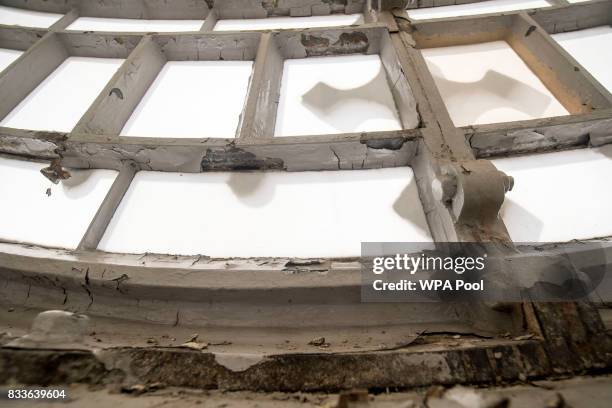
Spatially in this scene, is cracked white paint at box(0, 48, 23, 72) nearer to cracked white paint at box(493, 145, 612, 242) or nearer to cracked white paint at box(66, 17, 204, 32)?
cracked white paint at box(66, 17, 204, 32)

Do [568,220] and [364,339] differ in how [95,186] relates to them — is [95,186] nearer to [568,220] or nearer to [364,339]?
[364,339]

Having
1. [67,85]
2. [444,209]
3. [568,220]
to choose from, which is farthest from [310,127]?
[67,85]

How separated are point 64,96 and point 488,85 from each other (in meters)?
3.01

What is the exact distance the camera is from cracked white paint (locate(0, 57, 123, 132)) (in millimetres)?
2104

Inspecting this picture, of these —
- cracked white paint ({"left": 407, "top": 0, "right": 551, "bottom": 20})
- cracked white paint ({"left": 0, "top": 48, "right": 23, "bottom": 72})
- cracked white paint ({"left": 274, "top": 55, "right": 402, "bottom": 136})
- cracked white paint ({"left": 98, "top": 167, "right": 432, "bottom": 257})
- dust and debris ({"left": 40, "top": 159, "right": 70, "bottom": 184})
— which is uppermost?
cracked white paint ({"left": 407, "top": 0, "right": 551, "bottom": 20})

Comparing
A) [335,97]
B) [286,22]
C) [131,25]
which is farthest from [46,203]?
[286,22]

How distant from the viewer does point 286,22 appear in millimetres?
3035

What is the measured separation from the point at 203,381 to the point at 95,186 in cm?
130

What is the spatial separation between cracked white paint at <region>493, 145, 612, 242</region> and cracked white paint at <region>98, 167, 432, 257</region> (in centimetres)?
46

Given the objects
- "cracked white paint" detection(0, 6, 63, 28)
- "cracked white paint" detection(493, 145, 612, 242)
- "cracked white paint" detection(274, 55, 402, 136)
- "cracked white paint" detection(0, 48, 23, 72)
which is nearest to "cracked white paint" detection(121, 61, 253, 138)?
"cracked white paint" detection(274, 55, 402, 136)

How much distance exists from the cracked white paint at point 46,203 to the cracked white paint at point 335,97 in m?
1.08

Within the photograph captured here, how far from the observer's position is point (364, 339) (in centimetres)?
112

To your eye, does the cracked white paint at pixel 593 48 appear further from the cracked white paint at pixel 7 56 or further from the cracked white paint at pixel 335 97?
the cracked white paint at pixel 7 56

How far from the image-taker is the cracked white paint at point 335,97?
1.98 metres
